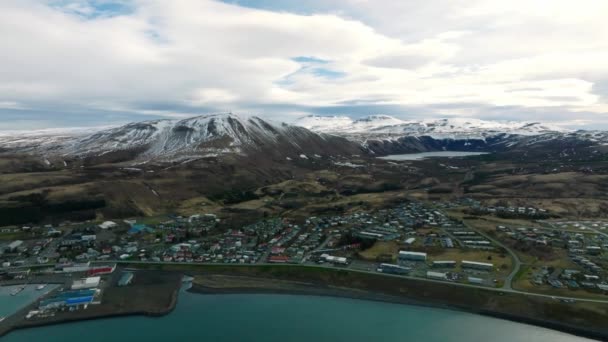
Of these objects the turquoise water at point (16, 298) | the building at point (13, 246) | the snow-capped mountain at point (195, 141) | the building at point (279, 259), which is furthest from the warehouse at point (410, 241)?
the snow-capped mountain at point (195, 141)

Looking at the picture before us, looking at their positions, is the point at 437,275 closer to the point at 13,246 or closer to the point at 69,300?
the point at 69,300

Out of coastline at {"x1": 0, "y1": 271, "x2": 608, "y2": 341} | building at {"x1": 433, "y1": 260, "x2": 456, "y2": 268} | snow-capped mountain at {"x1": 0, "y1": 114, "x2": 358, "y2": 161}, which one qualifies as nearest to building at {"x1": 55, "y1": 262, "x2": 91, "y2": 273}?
coastline at {"x1": 0, "y1": 271, "x2": 608, "y2": 341}

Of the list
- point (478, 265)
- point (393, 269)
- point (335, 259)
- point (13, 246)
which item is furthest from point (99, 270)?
point (478, 265)

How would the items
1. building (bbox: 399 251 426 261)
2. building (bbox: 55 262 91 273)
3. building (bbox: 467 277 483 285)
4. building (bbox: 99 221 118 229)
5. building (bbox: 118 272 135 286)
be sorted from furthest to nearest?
building (bbox: 99 221 118 229) → building (bbox: 399 251 426 261) → building (bbox: 55 262 91 273) → building (bbox: 118 272 135 286) → building (bbox: 467 277 483 285)

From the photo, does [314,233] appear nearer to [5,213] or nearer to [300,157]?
[5,213]

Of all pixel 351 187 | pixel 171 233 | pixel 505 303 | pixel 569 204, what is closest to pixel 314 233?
pixel 171 233

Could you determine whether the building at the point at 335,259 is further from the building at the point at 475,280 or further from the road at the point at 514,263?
the road at the point at 514,263

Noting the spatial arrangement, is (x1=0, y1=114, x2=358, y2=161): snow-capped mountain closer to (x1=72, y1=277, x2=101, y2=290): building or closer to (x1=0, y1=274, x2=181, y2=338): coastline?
(x1=72, y1=277, x2=101, y2=290): building
